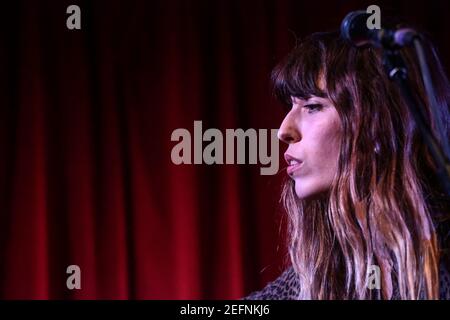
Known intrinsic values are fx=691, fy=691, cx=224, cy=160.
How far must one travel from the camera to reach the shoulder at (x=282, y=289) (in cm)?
224

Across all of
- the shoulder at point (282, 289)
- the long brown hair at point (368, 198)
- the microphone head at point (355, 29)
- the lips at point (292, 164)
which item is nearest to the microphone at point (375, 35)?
the microphone head at point (355, 29)

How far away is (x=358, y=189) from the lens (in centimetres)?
220

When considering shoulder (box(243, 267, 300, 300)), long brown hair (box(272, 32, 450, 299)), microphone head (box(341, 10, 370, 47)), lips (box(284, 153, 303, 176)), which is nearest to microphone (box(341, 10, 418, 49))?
microphone head (box(341, 10, 370, 47))

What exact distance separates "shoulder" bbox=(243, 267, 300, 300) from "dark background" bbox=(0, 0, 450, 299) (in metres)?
0.03

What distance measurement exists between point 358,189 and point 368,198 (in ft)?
0.14

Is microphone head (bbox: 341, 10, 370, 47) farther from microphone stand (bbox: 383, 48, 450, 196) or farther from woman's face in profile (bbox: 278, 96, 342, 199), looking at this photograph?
woman's face in profile (bbox: 278, 96, 342, 199)

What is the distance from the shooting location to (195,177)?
2.30 m

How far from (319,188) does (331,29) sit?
0.55 m

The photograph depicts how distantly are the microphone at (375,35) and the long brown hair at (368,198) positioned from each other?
0.56 m

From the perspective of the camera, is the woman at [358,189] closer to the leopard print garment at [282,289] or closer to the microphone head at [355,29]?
the leopard print garment at [282,289]

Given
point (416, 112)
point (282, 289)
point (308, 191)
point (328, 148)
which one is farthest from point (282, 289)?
point (416, 112)

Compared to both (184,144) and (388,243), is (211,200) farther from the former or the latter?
(388,243)

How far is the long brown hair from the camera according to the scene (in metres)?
2.15

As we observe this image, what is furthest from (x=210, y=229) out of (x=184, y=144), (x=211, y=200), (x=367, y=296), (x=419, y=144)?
(x=419, y=144)
